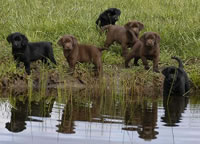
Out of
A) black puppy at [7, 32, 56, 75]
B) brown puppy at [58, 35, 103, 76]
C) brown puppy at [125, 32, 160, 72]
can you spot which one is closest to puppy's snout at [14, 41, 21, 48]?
black puppy at [7, 32, 56, 75]

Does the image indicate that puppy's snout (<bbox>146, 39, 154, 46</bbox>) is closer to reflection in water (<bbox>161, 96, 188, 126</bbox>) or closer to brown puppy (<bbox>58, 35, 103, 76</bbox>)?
brown puppy (<bbox>58, 35, 103, 76</bbox>)

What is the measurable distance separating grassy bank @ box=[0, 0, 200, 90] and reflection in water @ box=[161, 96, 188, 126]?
4.01ft

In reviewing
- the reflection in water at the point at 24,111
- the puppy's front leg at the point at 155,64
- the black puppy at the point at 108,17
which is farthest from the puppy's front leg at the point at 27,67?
the black puppy at the point at 108,17

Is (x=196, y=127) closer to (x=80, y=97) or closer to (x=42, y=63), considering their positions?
(x=80, y=97)

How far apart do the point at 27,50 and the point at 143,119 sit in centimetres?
373

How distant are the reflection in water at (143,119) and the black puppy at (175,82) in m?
1.03

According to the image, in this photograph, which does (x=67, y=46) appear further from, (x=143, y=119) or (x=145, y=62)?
(x=143, y=119)

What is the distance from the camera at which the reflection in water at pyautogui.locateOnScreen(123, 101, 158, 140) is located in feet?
25.7

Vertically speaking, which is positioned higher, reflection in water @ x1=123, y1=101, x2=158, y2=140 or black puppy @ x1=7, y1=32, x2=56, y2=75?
black puppy @ x1=7, y1=32, x2=56, y2=75

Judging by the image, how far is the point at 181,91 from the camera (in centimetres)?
1090

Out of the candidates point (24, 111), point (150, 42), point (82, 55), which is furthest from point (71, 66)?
point (24, 111)

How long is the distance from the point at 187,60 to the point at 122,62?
54.7 inches

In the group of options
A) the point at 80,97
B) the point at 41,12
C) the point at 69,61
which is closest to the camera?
the point at 80,97

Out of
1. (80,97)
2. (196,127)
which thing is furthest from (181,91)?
(196,127)
